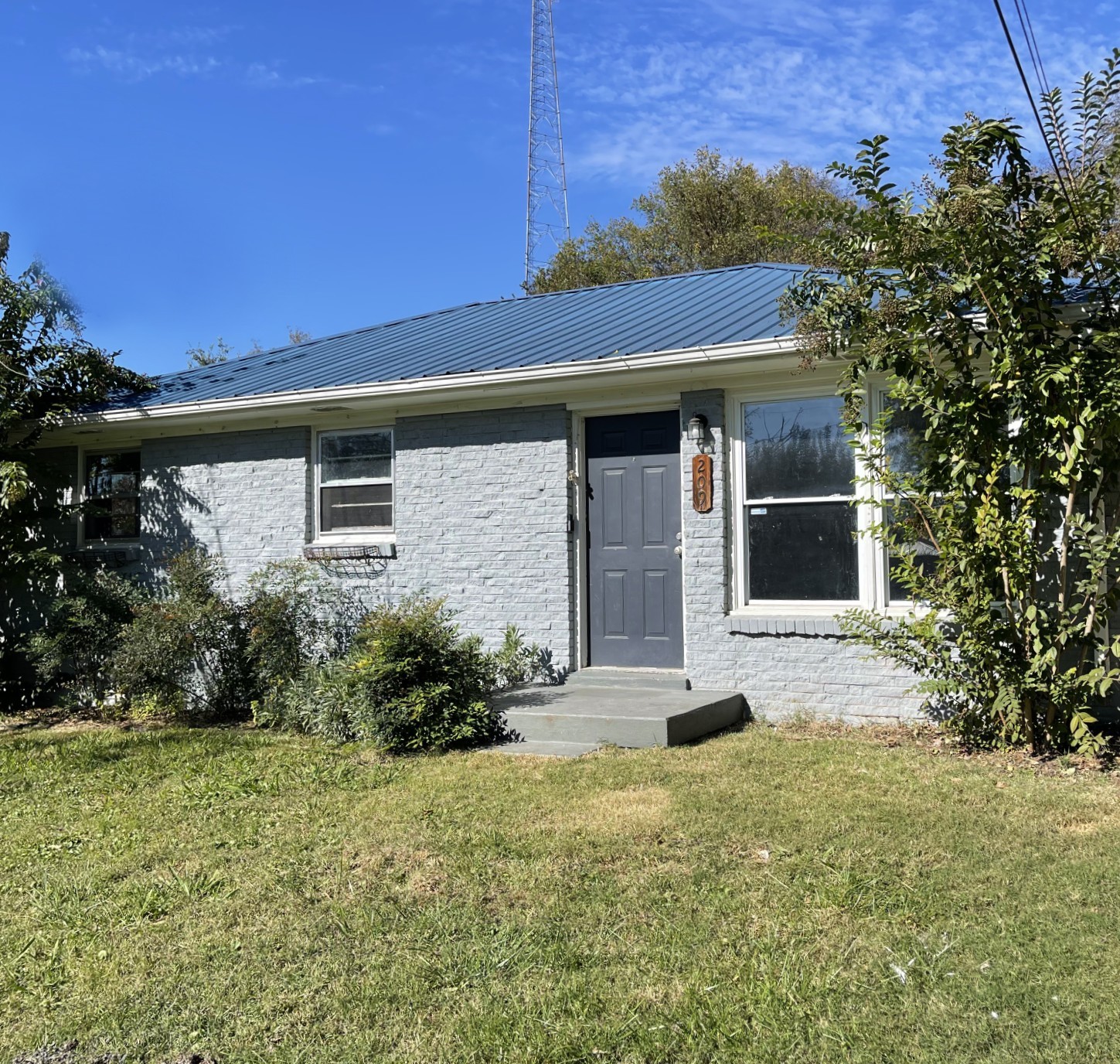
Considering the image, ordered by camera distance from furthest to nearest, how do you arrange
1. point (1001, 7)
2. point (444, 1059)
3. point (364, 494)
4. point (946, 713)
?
point (364, 494), point (946, 713), point (1001, 7), point (444, 1059)

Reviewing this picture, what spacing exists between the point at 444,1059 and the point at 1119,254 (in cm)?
581

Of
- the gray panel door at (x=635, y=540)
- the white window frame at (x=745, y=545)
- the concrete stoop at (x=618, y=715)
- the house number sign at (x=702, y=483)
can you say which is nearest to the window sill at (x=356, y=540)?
the gray panel door at (x=635, y=540)

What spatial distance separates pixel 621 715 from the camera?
277 inches

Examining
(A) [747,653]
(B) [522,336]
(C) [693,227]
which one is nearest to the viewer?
(A) [747,653]

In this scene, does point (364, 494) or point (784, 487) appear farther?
point (364, 494)

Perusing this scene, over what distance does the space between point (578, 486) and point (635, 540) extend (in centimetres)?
71

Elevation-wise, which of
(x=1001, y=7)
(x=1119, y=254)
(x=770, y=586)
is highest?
(x=1001, y=7)

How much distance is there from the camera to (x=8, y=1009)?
3432mm

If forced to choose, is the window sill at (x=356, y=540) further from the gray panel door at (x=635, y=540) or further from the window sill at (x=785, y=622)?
the window sill at (x=785, y=622)

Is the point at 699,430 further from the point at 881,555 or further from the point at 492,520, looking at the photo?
the point at 492,520

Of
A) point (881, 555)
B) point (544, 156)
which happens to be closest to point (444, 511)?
point (881, 555)

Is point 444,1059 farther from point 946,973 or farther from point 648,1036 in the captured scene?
point 946,973

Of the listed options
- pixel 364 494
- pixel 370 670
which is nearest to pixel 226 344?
pixel 364 494

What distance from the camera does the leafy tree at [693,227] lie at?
24906 millimetres
